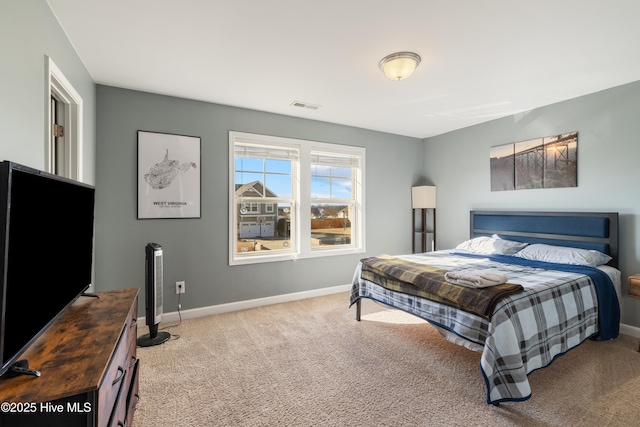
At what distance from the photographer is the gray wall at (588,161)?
3.02 meters

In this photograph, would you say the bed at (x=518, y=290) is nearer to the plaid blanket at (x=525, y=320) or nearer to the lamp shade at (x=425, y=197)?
the plaid blanket at (x=525, y=320)

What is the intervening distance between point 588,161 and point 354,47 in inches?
117

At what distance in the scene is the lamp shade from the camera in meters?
5.01

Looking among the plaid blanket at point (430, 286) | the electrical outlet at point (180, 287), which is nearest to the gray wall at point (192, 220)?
the electrical outlet at point (180, 287)

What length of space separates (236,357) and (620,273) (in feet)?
12.6

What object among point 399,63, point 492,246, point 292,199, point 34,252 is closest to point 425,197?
point 492,246

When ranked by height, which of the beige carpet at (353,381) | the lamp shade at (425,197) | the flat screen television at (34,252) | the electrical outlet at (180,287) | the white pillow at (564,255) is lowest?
the beige carpet at (353,381)

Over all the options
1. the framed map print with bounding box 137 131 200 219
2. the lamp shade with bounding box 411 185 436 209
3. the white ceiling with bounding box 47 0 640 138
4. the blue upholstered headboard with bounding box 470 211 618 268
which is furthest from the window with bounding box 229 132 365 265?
the blue upholstered headboard with bounding box 470 211 618 268

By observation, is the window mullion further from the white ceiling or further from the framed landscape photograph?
the framed landscape photograph

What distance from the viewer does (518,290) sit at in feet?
7.10

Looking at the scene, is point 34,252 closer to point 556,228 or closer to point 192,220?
point 192,220

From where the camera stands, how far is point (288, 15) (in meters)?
2.01

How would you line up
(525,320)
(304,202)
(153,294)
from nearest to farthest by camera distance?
(525,320) < (153,294) < (304,202)

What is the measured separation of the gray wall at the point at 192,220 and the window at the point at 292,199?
12cm
